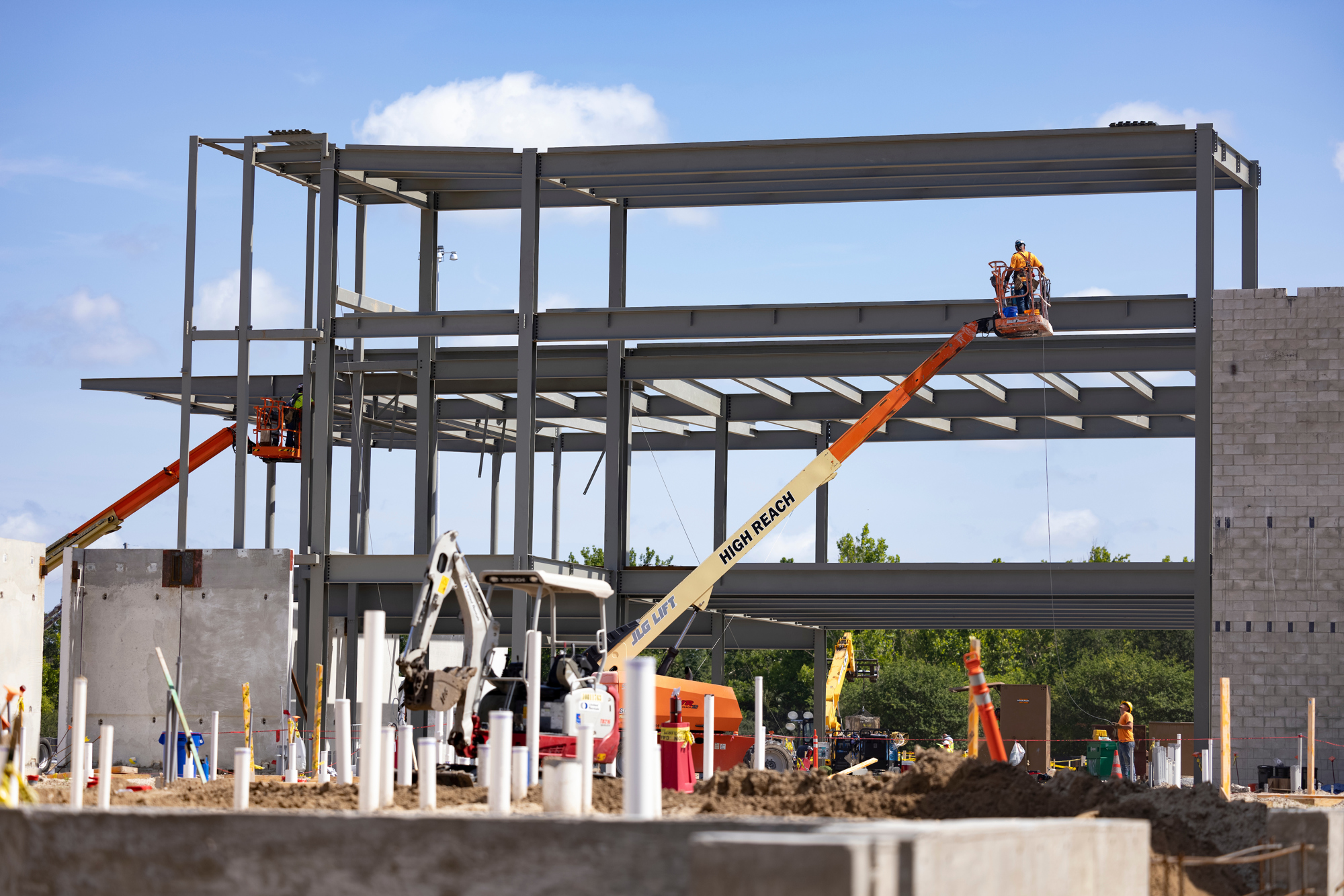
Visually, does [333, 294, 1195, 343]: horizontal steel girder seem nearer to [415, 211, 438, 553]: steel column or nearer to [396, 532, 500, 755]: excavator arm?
[415, 211, 438, 553]: steel column

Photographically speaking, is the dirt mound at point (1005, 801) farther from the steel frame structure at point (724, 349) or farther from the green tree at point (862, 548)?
the green tree at point (862, 548)

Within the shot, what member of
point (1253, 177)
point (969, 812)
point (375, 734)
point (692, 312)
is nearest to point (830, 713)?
point (692, 312)

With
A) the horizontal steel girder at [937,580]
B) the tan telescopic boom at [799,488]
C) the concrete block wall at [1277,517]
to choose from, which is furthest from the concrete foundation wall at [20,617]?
the concrete block wall at [1277,517]

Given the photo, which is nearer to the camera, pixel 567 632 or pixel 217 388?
pixel 217 388

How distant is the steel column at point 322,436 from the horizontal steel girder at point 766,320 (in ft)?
1.98

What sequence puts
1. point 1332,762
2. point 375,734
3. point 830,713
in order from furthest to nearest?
point 830,713 → point 1332,762 → point 375,734

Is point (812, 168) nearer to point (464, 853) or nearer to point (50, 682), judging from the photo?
point (464, 853)

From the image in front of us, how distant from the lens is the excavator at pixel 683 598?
1847 centimetres

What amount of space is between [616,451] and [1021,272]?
1082cm

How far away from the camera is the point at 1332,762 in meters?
27.2

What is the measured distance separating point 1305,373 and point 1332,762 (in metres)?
7.32

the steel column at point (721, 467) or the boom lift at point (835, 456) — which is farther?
the steel column at point (721, 467)

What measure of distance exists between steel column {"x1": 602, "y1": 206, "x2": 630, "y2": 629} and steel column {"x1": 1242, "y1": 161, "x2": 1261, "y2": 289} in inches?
511

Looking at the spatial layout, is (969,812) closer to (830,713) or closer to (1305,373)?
(1305,373)
